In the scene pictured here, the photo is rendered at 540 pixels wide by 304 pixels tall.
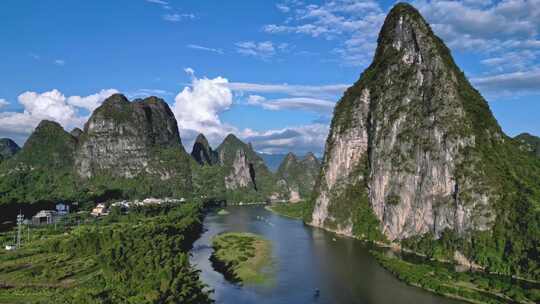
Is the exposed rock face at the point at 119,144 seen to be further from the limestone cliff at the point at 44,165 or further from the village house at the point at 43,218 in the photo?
the village house at the point at 43,218

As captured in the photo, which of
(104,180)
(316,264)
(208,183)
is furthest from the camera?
(208,183)

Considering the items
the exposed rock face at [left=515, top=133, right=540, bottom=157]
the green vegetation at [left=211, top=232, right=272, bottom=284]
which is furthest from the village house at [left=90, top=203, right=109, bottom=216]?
the exposed rock face at [left=515, top=133, right=540, bottom=157]

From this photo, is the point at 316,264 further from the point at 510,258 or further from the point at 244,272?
the point at 510,258

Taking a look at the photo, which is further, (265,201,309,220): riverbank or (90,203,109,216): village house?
(265,201,309,220): riverbank

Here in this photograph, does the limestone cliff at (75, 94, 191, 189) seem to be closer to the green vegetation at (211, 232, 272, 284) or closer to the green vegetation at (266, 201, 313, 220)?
the green vegetation at (266, 201, 313, 220)

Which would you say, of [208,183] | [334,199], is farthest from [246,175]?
[334,199]

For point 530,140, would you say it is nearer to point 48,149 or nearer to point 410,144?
point 410,144
